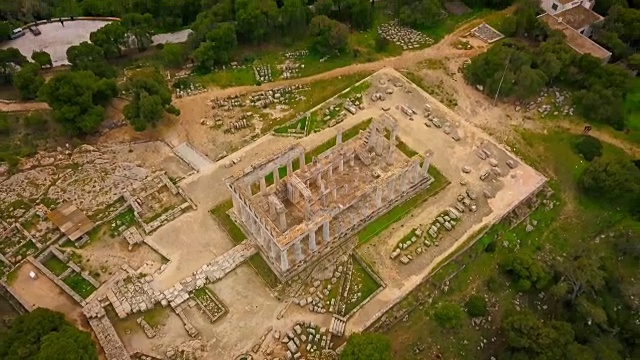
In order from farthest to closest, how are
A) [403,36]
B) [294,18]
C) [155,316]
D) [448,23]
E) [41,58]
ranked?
[448,23] → [403,36] → [294,18] → [41,58] → [155,316]

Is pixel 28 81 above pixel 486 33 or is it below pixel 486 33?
above

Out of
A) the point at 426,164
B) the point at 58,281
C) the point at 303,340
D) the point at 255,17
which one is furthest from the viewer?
the point at 255,17

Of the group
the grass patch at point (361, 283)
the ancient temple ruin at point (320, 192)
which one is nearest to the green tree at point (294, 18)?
the ancient temple ruin at point (320, 192)

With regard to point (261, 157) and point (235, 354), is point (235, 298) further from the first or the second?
point (261, 157)

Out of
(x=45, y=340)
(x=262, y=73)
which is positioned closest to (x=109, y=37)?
(x=262, y=73)

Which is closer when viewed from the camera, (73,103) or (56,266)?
(56,266)

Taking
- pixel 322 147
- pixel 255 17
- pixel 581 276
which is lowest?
pixel 581 276

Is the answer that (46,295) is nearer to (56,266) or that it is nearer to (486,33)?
(56,266)
